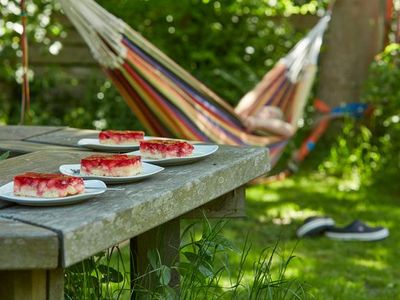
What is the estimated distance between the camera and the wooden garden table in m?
1.18

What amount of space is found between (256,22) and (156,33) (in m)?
0.65

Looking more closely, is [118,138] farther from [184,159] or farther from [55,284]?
[55,284]

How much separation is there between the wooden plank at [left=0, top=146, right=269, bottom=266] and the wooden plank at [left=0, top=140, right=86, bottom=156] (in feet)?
0.30

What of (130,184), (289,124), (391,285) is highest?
(130,184)

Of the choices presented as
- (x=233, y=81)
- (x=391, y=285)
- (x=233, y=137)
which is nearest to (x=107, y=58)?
(x=233, y=137)

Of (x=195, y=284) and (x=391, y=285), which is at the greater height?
(x=195, y=284)

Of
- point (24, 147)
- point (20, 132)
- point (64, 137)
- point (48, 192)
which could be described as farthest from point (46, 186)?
point (20, 132)

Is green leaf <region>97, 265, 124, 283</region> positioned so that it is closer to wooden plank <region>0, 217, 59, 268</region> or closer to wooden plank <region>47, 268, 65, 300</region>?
wooden plank <region>47, 268, 65, 300</region>

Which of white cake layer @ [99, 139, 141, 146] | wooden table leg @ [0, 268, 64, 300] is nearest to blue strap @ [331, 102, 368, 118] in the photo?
white cake layer @ [99, 139, 141, 146]

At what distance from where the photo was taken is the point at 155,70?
3.10m

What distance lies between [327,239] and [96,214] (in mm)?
2393

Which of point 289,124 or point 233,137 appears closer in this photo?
point 233,137

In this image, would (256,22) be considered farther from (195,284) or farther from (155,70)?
(195,284)

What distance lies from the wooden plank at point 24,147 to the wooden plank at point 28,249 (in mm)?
833
